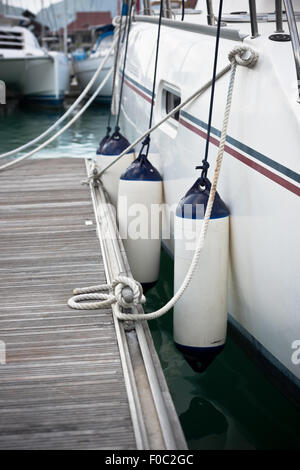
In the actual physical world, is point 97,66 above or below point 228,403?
below

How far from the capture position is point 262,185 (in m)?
2.64

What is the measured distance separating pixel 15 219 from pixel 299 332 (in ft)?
8.95

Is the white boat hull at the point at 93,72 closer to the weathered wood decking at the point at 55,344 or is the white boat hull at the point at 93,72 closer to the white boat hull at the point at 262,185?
the weathered wood decking at the point at 55,344

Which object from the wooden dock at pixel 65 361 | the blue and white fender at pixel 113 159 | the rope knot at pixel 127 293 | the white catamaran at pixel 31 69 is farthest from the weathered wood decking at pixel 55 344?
the white catamaran at pixel 31 69

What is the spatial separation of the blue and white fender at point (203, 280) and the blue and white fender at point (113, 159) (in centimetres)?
215

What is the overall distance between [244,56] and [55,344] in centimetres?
163

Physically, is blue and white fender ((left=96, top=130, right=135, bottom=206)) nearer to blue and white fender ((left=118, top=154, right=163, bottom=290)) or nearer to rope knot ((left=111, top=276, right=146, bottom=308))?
blue and white fender ((left=118, top=154, right=163, bottom=290))

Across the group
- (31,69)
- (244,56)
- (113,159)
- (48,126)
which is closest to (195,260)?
(244,56)

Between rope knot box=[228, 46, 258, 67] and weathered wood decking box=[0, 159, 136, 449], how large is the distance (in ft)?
4.61

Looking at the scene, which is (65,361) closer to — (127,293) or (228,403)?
(127,293)

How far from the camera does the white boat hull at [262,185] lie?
2463mm

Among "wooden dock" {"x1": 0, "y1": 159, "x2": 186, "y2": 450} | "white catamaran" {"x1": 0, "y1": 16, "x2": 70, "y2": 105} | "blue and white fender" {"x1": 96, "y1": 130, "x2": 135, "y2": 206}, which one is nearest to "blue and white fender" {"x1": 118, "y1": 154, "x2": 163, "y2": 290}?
"wooden dock" {"x1": 0, "y1": 159, "x2": 186, "y2": 450}

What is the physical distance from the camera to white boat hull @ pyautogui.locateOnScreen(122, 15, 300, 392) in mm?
2463

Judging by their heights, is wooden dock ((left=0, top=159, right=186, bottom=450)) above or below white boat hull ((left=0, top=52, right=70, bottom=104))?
above
